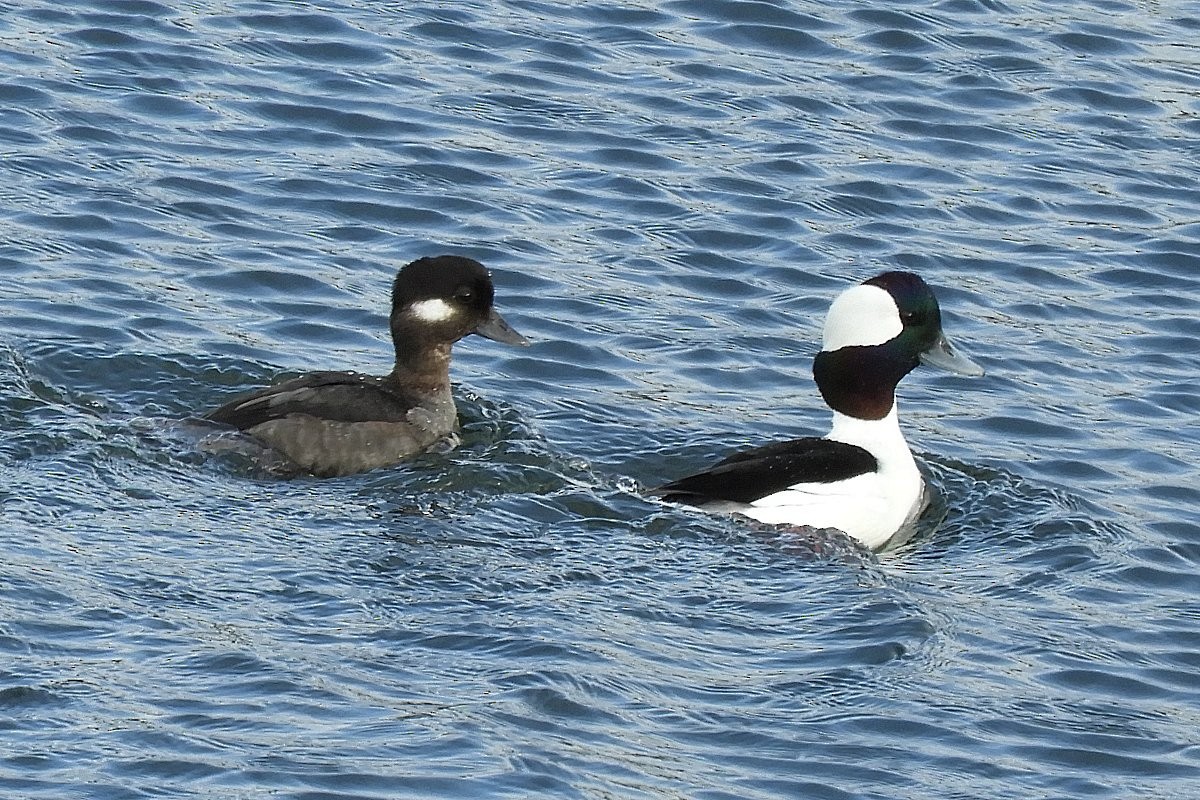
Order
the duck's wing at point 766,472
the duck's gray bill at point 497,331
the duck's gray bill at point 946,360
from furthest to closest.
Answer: the duck's gray bill at point 497,331, the duck's gray bill at point 946,360, the duck's wing at point 766,472

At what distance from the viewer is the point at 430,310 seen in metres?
11.3

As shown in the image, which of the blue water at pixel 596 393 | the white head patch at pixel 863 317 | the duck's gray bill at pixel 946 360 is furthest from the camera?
the duck's gray bill at pixel 946 360

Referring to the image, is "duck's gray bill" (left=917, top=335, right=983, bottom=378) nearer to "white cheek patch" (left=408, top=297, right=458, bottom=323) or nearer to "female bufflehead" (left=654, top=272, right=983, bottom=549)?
"female bufflehead" (left=654, top=272, right=983, bottom=549)

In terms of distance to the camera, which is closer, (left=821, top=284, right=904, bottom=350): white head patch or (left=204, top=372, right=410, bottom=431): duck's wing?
(left=204, top=372, right=410, bottom=431): duck's wing

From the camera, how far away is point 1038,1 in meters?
17.6

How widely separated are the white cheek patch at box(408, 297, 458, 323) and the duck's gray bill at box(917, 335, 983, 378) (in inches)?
89.2

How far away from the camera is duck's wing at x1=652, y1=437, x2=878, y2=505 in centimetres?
1007

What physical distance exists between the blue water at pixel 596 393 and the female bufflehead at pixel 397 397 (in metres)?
0.22

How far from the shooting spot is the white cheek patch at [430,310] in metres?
11.3

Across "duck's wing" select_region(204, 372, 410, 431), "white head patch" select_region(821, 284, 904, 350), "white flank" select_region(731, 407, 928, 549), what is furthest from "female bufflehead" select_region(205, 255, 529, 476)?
"white flank" select_region(731, 407, 928, 549)

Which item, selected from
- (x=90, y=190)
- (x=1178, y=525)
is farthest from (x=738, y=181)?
(x=1178, y=525)

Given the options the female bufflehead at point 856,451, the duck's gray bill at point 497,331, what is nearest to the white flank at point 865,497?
the female bufflehead at point 856,451

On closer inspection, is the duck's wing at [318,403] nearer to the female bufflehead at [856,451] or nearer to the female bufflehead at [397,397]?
the female bufflehead at [397,397]

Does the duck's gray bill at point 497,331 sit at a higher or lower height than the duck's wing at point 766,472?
higher
